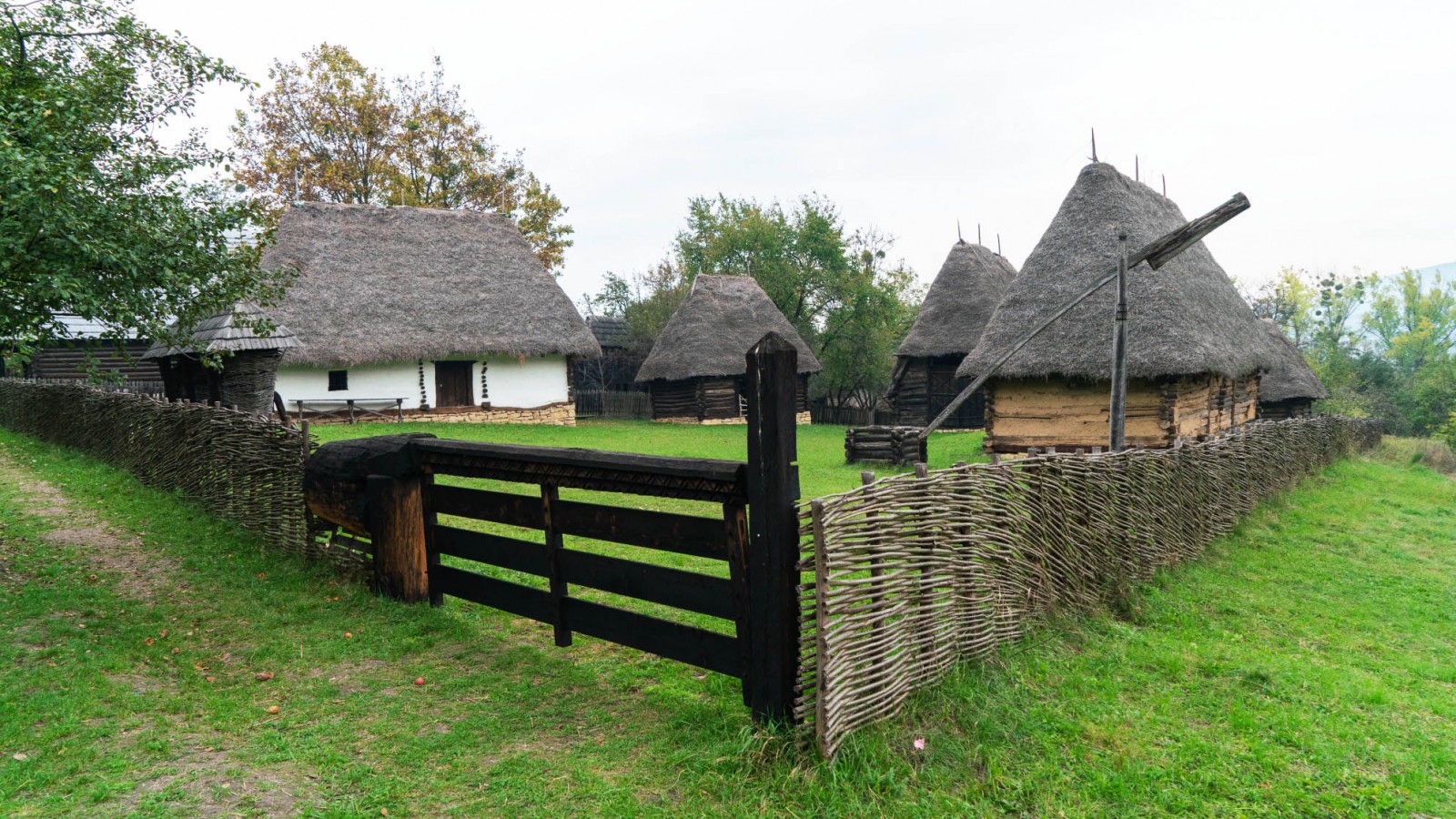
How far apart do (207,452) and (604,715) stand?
21.3 ft

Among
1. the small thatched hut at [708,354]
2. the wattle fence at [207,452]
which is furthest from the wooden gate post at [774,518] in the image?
the small thatched hut at [708,354]

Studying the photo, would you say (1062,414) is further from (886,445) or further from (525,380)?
(525,380)

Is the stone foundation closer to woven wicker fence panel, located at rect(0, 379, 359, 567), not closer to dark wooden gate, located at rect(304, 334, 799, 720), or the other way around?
woven wicker fence panel, located at rect(0, 379, 359, 567)

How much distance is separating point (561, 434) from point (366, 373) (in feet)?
16.9

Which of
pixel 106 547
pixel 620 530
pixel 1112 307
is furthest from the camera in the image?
pixel 1112 307

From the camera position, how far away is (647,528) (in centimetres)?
442

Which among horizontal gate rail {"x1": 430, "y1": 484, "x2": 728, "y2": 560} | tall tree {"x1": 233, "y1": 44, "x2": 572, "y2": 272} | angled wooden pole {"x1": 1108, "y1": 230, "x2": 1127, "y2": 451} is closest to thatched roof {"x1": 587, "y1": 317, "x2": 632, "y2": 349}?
tall tree {"x1": 233, "y1": 44, "x2": 572, "y2": 272}

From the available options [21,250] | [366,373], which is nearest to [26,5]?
[21,250]

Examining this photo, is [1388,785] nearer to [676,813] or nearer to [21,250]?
[676,813]

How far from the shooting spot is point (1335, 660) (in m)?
6.12

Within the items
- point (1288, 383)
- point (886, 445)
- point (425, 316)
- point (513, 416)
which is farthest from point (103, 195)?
point (1288, 383)

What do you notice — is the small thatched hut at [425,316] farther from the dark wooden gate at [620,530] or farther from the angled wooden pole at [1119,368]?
the angled wooden pole at [1119,368]

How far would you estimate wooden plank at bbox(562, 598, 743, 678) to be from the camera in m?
4.18

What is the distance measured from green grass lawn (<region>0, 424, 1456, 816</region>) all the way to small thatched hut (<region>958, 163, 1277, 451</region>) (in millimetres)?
6757
